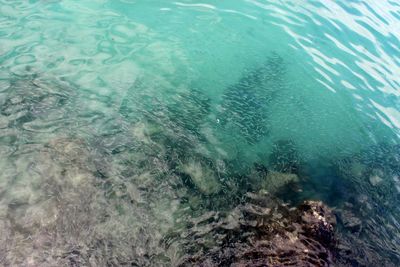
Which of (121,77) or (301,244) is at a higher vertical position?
(301,244)

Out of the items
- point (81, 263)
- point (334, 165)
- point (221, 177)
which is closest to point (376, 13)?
point (334, 165)

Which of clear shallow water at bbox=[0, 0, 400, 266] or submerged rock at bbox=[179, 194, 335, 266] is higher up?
submerged rock at bbox=[179, 194, 335, 266]

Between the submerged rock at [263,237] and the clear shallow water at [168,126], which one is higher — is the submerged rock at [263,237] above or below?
above

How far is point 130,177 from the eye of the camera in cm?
826

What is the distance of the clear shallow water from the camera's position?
7.17 metres

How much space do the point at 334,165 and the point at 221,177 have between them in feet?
14.7

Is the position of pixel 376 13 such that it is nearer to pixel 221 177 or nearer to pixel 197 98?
pixel 197 98

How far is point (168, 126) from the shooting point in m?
10.3

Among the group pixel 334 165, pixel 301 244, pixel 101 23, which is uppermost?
pixel 301 244

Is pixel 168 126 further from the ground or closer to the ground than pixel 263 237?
closer to the ground

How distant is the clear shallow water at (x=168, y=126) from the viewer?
7.17 meters

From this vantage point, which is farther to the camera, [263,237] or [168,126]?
→ [168,126]

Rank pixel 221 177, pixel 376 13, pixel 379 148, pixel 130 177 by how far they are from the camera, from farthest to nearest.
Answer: pixel 376 13 < pixel 379 148 < pixel 221 177 < pixel 130 177

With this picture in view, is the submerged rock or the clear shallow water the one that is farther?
the clear shallow water
